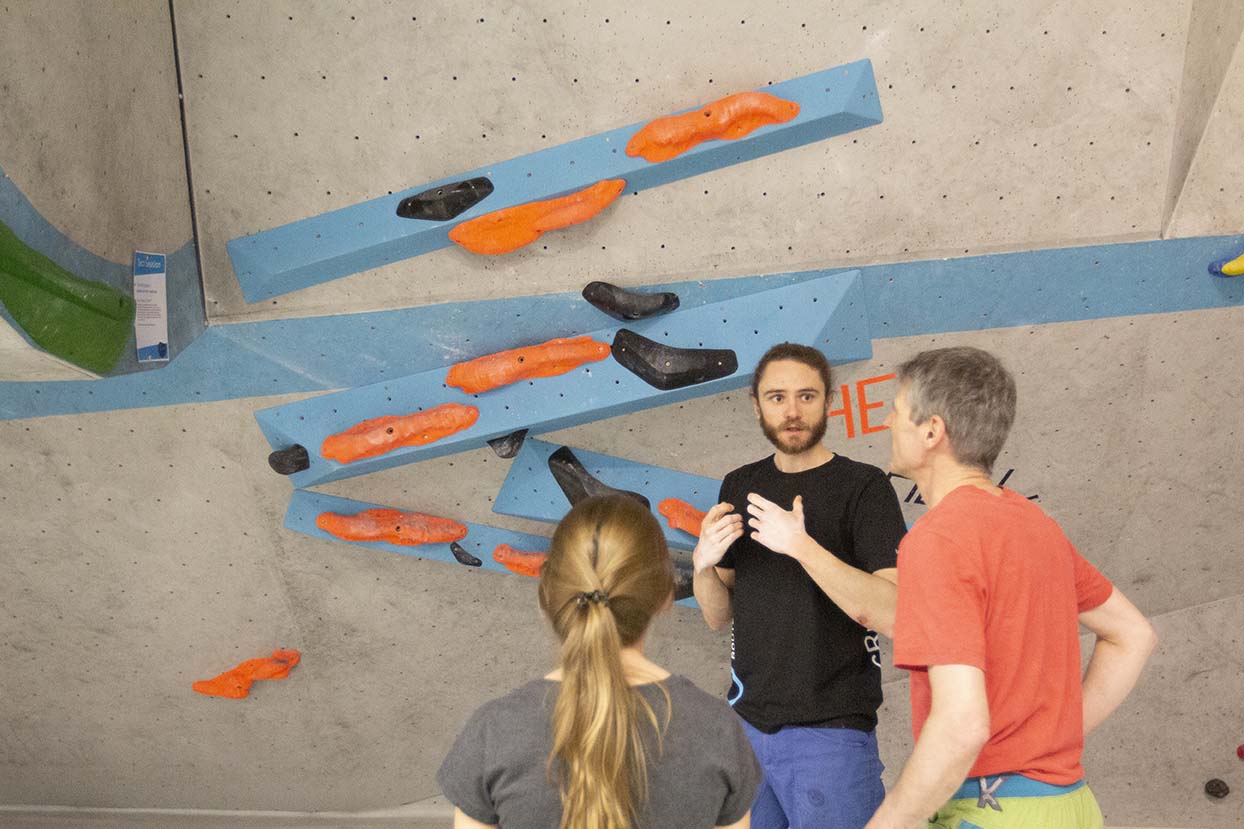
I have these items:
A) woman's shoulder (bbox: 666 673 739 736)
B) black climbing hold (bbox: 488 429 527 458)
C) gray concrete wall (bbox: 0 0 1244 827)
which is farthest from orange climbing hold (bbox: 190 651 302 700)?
woman's shoulder (bbox: 666 673 739 736)

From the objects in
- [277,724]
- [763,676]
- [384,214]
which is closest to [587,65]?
[384,214]

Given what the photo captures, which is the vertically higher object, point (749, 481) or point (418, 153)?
point (418, 153)

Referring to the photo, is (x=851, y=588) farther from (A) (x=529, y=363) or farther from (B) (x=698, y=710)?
(A) (x=529, y=363)

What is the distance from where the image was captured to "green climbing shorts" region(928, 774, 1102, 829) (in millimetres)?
1379

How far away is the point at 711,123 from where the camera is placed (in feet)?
7.30

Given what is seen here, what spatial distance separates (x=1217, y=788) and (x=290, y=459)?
2.93 metres

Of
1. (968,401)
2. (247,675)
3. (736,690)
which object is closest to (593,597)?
(968,401)

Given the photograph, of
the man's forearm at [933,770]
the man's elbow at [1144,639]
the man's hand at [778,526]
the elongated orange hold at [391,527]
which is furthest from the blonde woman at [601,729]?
the elongated orange hold at [391,527]

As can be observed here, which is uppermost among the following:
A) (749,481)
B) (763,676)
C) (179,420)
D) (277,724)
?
(179,420)

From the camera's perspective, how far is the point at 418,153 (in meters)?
2.31

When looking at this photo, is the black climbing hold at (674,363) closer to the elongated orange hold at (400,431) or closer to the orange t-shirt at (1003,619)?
the elongated orange hold at (400,431)

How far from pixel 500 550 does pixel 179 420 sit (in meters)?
0.89

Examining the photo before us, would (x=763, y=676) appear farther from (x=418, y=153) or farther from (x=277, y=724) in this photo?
(x=277, y=724)

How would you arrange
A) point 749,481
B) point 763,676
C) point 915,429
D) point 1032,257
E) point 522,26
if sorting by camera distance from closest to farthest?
point 915,429 < point 763,676 < point 749,481 < point 522,26 < point 1032,257
